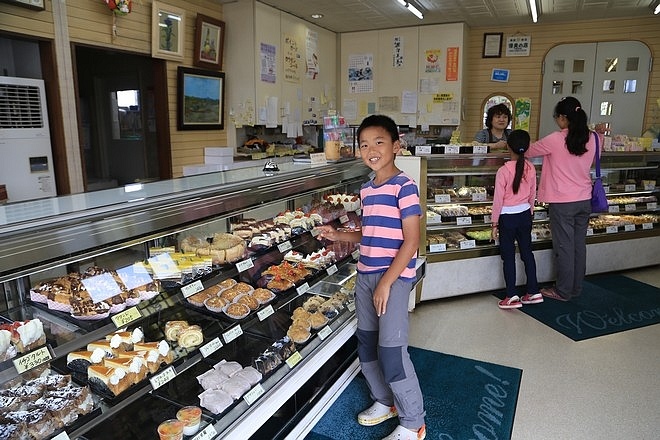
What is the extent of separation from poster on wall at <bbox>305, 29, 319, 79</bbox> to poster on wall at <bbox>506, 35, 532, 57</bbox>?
3.04 m

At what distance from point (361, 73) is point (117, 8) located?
4.32 meters

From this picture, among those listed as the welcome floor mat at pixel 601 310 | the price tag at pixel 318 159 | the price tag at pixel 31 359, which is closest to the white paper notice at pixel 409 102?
the welcome floor mat at pixel 601 310

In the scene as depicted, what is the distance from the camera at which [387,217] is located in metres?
2.22

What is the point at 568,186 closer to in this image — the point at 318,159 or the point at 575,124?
the point at 575,124

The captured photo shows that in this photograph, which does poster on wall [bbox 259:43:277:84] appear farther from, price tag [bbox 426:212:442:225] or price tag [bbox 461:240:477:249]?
price tag [bbox 461:240:477:249]

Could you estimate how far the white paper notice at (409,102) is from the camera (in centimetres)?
738

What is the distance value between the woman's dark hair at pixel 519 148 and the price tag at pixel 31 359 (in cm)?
357

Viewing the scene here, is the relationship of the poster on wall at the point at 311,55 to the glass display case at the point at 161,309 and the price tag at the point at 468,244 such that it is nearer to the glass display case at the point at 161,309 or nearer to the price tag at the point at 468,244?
the price tag at the point at 468,244

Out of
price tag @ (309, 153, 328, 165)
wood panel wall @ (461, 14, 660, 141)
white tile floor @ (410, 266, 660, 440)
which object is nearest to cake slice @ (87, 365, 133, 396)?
white tile floor @ (410, 266, 660, 440)

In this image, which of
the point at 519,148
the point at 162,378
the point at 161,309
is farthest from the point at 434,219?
the point at 162,378

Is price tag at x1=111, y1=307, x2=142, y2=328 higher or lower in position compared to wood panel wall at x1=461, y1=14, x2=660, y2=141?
lower

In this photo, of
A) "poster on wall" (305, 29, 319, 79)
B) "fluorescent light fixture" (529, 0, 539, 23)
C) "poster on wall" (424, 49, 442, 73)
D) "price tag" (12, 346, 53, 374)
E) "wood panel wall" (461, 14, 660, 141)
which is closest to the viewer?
"price tag" (12, 346, 53, 374)

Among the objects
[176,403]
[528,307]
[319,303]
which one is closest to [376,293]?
[319,303]

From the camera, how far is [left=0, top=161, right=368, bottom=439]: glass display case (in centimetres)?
146
